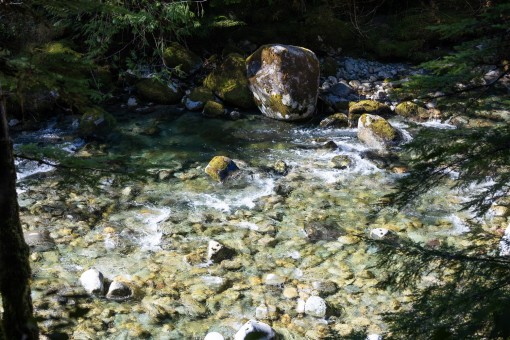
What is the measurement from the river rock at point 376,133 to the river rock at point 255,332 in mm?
4755

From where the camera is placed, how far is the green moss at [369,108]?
933 cm

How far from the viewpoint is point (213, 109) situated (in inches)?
376

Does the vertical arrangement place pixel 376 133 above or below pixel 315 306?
above

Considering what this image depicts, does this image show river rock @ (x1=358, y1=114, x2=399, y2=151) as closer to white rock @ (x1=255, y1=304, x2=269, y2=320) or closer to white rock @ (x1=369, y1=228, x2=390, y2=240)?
white rock @ (x1=369, y1=228, x2=390, y2=240)

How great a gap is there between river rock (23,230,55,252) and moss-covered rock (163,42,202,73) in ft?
19.8

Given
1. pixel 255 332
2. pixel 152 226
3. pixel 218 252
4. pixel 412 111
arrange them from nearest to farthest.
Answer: pixel 255 332, pixel 218 252, pixel 152 226, pixel 412 111

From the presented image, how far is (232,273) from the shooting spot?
4.90m

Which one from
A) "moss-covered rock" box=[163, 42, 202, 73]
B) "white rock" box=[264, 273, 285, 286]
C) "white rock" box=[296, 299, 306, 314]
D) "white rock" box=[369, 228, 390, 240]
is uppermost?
"moss-covered rock" box=[163, 42, 202, 73]

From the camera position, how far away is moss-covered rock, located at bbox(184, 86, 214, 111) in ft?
32.2

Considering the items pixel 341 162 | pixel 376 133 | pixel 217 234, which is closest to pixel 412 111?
pixel 376 133

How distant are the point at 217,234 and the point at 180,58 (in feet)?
20.9

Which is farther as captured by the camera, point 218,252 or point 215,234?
point 215,234

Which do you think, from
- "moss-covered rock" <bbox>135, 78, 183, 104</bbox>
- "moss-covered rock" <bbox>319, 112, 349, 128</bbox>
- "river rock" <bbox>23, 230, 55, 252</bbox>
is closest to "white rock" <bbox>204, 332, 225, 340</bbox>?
"river rock" <bbox>23, 230, 55, 252</bbox>

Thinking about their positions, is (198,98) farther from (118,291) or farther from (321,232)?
(118,291)
